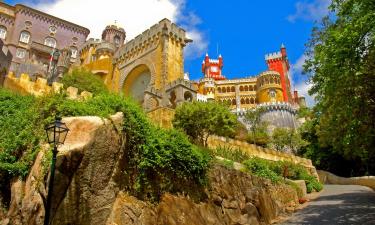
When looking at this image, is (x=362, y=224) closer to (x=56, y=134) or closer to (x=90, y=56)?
(x=56, y=134)

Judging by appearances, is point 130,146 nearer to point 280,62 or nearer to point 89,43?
point 89,43

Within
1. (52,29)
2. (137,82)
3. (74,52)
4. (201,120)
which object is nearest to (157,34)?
(137,82)

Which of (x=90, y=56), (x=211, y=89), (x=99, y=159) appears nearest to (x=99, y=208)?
(x=99, y=159)

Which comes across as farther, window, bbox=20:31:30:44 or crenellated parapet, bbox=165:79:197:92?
window, bbox=20:31:30:44

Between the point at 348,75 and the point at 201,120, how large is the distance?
12965 millimetres

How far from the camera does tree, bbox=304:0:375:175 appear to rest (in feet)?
36.6

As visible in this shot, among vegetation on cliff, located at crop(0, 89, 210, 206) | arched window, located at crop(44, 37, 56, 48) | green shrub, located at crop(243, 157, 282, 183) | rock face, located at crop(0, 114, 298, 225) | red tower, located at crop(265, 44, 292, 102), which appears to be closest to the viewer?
rock face, located at crop(0, 114, 298, 225)

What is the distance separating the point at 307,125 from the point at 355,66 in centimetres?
3311

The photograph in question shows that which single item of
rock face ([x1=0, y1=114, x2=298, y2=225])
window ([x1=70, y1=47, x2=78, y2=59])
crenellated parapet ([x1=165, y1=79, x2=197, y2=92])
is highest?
window ([x1=70, y1=47, x2=78, y2=59])

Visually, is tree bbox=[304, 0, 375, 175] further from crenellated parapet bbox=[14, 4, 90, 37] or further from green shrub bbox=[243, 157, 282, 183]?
crenellated parapet bbox=[14, 4, 90, 37]

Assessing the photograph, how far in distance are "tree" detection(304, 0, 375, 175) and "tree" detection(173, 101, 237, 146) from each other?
393 inches

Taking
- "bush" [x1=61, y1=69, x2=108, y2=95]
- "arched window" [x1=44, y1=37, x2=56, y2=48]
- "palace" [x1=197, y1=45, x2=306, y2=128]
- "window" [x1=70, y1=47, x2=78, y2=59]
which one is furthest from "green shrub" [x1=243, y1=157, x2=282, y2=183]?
"arched window" [x1=44, y1=37, x2=56, y2=48]

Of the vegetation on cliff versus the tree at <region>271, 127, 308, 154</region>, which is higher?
the tree at <region>271, 127, 308, 154</region>

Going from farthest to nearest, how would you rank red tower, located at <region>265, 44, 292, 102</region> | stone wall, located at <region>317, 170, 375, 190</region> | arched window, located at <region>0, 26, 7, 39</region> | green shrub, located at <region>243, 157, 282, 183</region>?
1. red tower, located at <region>265, 44, 292, 102</region>
2. arched window, located at <region>0, 26, 7, 39</region>
3. stone wall, located at <region>317, 170, 375, 190</region>
4. green shrub, located at <region>243, 157, 282, 183</region>
